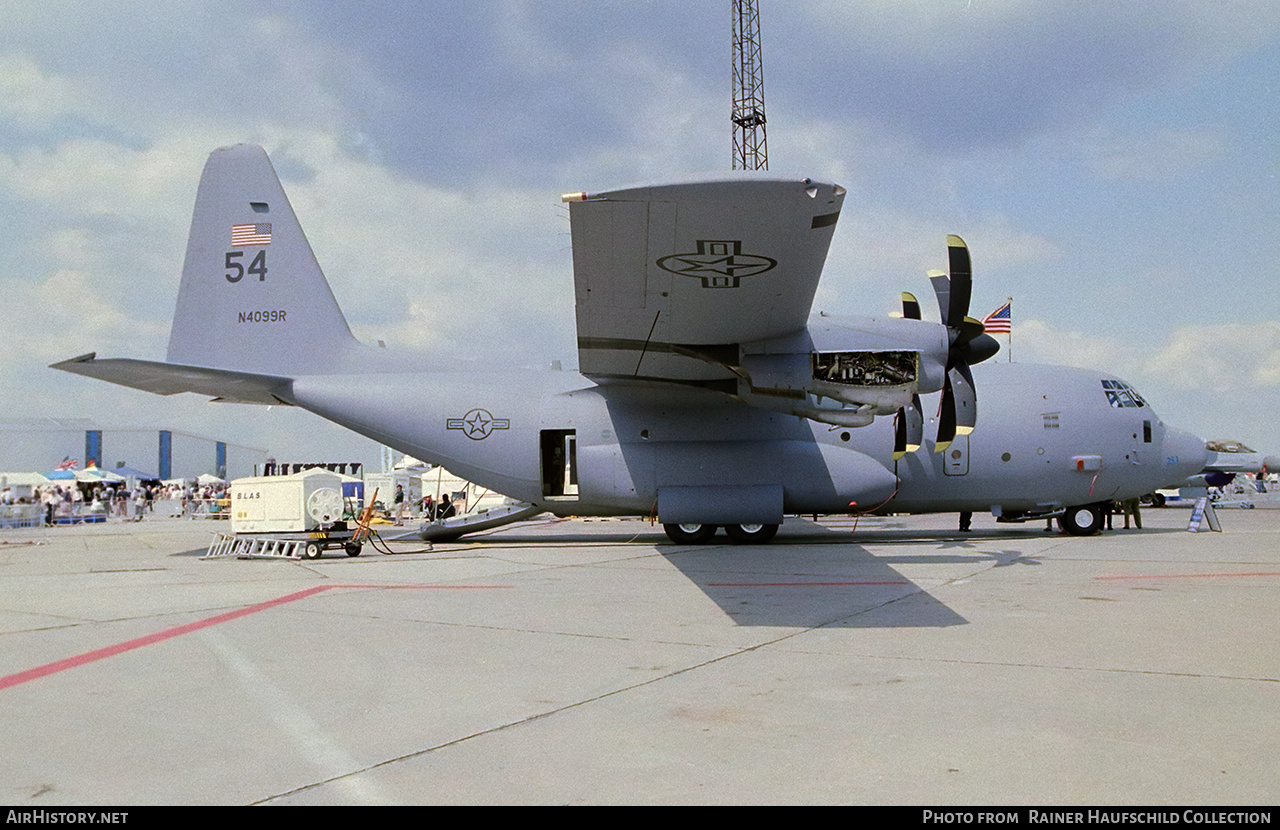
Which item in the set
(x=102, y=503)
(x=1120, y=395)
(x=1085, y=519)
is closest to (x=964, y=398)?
(x=1120, y=395)

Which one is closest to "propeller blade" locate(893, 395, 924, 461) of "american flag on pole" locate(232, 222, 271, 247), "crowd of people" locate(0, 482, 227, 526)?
"american flag on pole" locate(232, 222, 271, 247)

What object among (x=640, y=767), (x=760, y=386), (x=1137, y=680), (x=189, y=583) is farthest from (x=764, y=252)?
(x=189, y=583)

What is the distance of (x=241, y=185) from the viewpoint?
58.0 ft

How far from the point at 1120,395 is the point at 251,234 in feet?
63.0

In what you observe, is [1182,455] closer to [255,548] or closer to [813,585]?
[813,585]

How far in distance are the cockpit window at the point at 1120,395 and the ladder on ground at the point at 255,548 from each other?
1712cm

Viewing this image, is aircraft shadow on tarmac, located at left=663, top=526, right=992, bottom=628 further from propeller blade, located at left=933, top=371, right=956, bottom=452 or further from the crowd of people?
the crowd of people

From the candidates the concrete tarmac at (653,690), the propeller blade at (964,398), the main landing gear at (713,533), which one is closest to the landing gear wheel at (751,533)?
the main landing gear at (713,533)

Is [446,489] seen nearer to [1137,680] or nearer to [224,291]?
[224,291]

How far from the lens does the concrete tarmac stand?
3.74m

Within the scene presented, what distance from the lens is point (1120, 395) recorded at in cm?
1836

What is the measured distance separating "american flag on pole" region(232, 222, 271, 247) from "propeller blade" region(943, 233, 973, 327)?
13688mm

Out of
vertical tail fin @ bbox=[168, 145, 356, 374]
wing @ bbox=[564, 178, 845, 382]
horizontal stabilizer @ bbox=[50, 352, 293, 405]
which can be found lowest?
horizontal stabilizer @ bbox=[50, 352, 293, 405]

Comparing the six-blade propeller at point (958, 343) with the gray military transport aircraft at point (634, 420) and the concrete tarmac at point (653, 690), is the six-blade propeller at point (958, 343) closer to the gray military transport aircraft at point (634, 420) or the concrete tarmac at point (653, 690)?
the gray military transport aircraft at point (634, 420)
